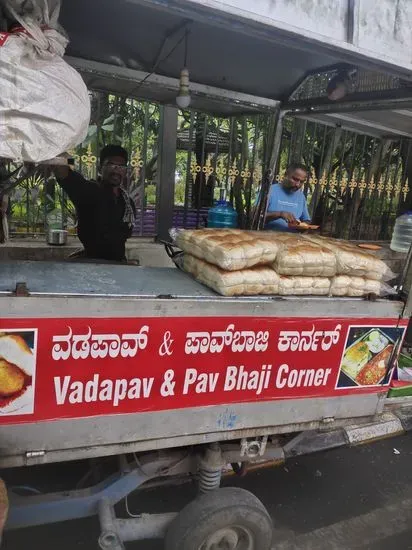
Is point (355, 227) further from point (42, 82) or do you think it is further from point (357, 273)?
point (42, 82)

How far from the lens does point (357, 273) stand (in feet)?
7.41

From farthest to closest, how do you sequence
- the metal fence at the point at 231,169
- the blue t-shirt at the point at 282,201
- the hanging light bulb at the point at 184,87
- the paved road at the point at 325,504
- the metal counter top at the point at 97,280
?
the metal fence at the point at 231,169 → the blue t-shirt at the point at 282,201 → the hanging light bulb at the point at 184,87 → the paved road at the point at 325,504 → the metal counter top at the point at 97,280

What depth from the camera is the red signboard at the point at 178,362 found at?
1664mm

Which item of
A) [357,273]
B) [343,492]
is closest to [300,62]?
[357,273]

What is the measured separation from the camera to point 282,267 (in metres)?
2.12

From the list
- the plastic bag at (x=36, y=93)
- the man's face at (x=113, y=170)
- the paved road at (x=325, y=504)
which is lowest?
the paved road at (x=325, y=504)

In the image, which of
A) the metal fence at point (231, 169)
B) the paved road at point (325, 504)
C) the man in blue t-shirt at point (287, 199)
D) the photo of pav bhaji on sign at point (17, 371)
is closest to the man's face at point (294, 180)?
the man in blue t-shirt at point (287, 199)

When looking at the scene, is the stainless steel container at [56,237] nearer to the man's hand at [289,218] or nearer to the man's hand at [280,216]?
the man's hand at [280,216]

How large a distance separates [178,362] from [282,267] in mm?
678

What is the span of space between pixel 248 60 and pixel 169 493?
321 cm

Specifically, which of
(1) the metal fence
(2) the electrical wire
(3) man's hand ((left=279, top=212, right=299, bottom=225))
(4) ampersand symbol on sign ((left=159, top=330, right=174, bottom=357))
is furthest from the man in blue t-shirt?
(4) ampersand symbol on sign ((left=159, top=330, right=174, bottom=357))

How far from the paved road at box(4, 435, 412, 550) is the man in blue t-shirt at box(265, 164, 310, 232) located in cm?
209

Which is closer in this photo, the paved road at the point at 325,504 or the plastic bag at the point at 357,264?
the plastic bag at the point at 357,264

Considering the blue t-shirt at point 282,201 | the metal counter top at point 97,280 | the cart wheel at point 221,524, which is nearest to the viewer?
the metal counter top at point 97,280
